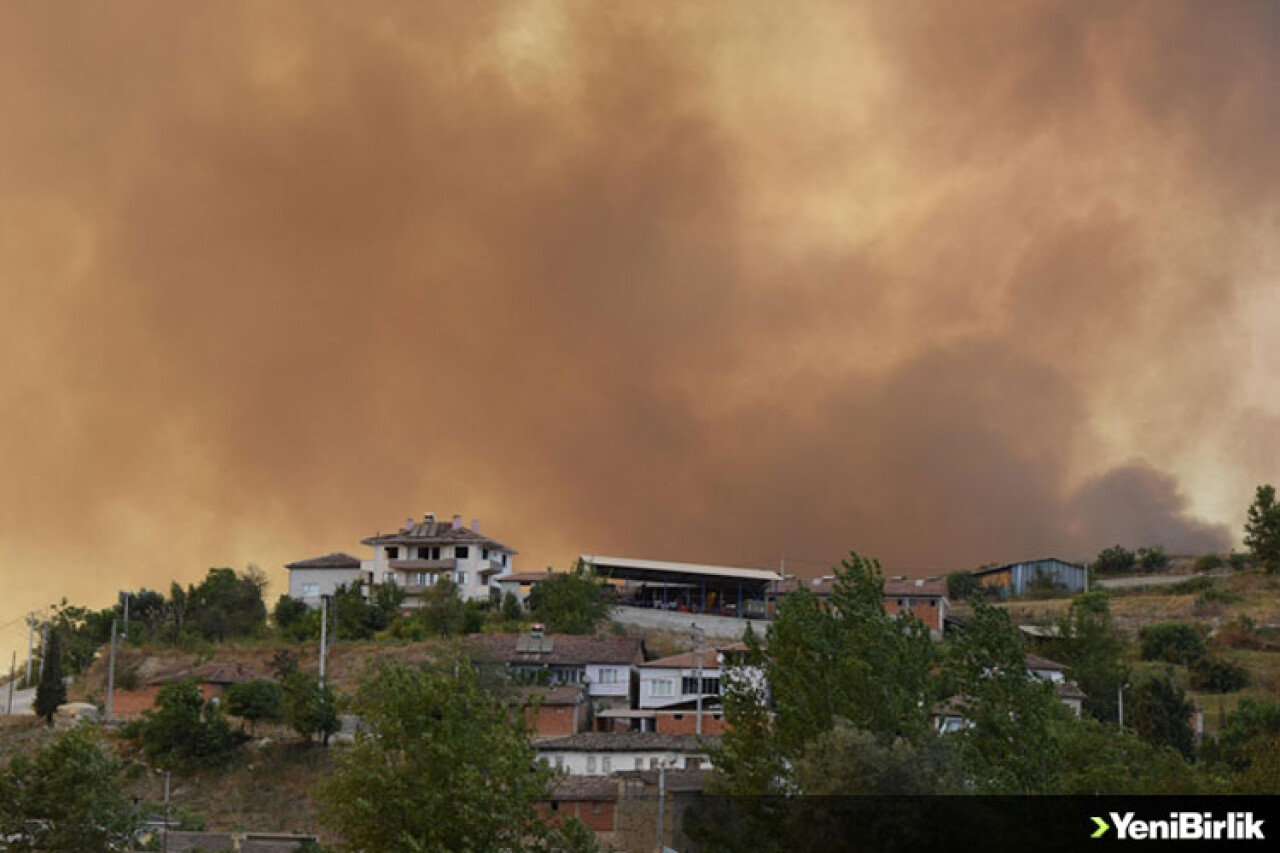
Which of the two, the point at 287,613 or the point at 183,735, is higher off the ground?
the point at 287,613

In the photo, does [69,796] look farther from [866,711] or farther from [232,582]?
[232,582]

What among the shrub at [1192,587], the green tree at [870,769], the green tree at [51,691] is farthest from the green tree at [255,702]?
the shrub at [1192,587]

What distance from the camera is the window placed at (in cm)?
8706

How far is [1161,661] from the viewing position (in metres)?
98.2

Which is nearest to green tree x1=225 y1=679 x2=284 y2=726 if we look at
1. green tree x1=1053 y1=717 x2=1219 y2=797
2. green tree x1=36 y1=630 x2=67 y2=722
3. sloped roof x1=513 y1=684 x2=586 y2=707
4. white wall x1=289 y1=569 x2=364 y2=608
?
sloped roof x1=513 y1=684 x2=586 y2=707

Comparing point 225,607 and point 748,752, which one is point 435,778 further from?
point 225,607

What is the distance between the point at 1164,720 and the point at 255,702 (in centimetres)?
4968

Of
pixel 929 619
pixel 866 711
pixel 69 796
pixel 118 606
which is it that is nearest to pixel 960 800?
pixel 866 711

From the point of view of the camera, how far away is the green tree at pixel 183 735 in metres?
77.9

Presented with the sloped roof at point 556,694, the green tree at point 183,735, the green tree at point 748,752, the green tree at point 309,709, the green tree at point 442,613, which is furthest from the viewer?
the green tree at point 442,613

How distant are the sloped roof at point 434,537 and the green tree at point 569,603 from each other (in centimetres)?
1273

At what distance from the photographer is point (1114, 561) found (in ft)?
470

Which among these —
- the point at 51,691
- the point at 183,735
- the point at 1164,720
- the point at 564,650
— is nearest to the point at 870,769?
the point at 1164,720

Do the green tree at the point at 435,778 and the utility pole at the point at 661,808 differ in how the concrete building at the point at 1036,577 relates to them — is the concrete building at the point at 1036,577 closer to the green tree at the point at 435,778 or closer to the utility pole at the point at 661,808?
the utility pole at the point at 661,808
